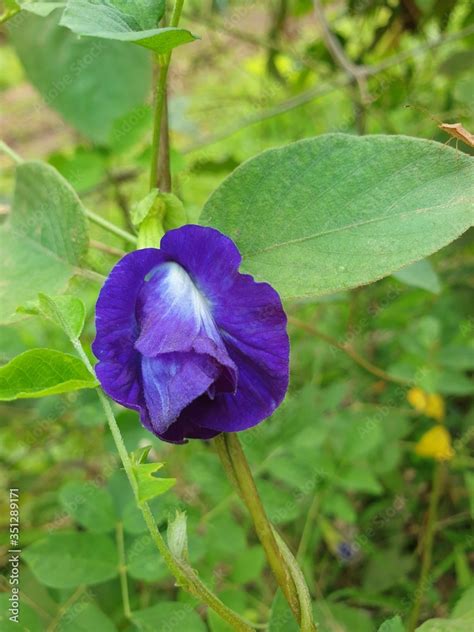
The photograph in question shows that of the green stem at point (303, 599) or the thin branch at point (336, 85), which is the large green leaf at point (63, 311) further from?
the thin branch at point (336, 85)

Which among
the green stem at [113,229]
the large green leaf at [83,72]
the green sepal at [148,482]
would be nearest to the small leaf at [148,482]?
the green sepal at [148,482]

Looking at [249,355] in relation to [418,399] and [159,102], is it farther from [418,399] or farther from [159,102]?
[418,399]

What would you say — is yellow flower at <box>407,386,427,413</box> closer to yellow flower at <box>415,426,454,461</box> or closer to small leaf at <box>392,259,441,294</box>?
yellow flower at <box>415,426,454,461</box>

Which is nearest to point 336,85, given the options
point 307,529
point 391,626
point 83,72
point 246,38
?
point 246,38

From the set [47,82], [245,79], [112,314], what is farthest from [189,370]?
[245,79]

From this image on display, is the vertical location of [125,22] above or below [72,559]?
above

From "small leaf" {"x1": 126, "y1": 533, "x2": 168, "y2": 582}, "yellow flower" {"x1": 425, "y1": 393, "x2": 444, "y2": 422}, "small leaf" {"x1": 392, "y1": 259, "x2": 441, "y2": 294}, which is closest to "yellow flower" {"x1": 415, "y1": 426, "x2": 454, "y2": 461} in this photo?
"yellow flower" {"x1": 425, "y1": 393, "x2": 444, "y2": 422}

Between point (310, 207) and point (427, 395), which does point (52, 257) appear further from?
point (427, 395)
